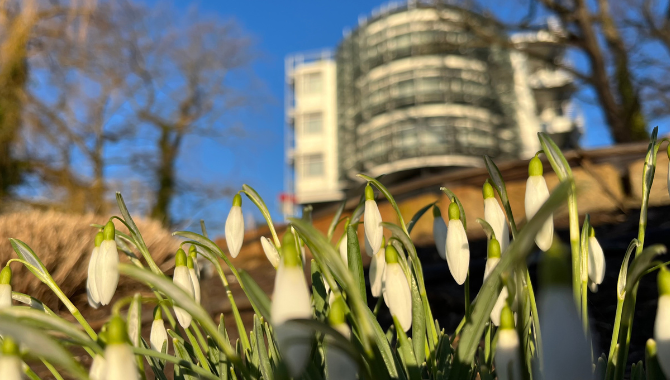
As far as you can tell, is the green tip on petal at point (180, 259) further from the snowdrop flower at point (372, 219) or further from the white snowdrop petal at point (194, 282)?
the snowdrop flower at point (372, 219)

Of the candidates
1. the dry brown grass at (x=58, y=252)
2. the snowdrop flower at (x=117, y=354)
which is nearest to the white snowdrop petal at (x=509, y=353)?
the snowdrop flower at (x=117, y=354)

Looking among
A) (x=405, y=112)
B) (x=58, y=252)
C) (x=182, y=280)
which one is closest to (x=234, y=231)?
(x=182, y=280)

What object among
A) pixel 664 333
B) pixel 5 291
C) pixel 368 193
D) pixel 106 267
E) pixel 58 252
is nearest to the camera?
pixel 664 333

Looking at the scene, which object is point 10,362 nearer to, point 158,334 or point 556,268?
point 158,334

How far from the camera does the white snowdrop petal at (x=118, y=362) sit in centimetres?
56

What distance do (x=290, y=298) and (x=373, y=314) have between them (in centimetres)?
41

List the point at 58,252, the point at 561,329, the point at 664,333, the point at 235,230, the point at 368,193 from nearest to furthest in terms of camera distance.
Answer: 1. the point at 561,329
2. the point at 664,333
3. the point at 368,193
4. the point at 235,230
5. the point at 58,252

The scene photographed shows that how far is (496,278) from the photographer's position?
0.74 meters

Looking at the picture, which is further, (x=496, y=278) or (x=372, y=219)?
(x=372, y=219)

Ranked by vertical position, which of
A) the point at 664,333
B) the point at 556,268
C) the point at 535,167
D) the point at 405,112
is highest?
the point at 405,112

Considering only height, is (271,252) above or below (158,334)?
above

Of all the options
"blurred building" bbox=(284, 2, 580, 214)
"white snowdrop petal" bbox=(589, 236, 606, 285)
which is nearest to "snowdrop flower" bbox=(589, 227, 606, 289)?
"white snowdrop petal" bbox=(589, 236, 606, 285)

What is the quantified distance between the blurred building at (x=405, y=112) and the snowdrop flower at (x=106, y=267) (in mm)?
24534

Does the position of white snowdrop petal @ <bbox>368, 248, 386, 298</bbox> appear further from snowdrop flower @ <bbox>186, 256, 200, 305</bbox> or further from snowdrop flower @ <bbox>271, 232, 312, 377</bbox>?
snowdrop flower @ <bbox>271, 232, 312, 377</bbox>
